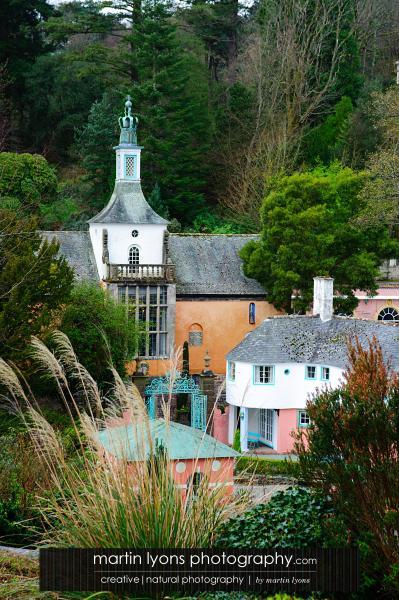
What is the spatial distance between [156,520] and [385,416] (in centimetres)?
246

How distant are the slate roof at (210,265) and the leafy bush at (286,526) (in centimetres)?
2649

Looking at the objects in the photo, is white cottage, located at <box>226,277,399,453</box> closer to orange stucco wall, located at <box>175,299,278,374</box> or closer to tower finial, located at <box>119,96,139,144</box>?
orange stucco wall, located at <box>175,299,278,374</box>

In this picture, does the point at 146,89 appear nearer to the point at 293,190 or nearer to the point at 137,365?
the point at 293,190

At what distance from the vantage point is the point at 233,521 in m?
10.0

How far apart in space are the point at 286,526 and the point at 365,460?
3.25 feet

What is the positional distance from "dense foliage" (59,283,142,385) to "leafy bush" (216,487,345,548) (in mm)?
19317

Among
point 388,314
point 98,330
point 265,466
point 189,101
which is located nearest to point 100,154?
point 189,101

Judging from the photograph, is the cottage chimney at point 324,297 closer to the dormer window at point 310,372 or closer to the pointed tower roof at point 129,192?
the dormer window at point 310,372

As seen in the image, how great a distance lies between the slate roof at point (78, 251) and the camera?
36.3 metres

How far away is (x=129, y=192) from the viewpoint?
37562 millimetres

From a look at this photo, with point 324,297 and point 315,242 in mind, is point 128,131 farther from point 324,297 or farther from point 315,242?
point 324,297

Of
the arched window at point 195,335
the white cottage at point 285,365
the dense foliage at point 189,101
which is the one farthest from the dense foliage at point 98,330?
the dense foliage at point 189,101

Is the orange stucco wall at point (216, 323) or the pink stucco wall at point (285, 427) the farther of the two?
the orange stucco wall at point (216, 323)

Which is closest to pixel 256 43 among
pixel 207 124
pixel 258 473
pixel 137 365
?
pixel 207 124
